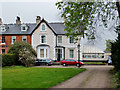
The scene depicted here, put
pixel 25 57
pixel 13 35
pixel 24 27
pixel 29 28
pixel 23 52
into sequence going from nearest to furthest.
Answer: pixel 25 57 → pixel 23 52 → pixel 13 35 → pixel 24 27 → pixel 29 28

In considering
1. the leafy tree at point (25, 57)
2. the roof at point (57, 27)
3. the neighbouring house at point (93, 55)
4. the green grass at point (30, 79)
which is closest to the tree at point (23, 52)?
the leafy tree at point (25, 57)

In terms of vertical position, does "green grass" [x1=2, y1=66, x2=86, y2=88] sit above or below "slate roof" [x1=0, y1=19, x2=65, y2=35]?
below

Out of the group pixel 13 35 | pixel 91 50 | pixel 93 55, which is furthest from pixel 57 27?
pixel 93 55

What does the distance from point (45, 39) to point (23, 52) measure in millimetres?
12500

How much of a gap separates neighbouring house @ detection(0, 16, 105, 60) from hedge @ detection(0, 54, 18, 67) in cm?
1234

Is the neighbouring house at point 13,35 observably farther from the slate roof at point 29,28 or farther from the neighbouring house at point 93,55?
the neighbouring house at point 93,55

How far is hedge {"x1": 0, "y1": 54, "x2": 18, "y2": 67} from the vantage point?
2677cm

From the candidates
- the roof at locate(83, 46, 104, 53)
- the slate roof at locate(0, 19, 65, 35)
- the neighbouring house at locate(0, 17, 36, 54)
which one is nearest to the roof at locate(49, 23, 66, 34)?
the slate roof at locate(0, 19, 65, 35)

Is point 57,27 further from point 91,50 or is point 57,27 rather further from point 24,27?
point 91,50

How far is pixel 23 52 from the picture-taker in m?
31.3

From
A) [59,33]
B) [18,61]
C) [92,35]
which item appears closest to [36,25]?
[59,33]

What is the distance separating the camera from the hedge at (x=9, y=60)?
2677 cm

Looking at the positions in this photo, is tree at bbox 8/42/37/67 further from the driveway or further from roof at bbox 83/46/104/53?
roof at bbox 83/46/104/53

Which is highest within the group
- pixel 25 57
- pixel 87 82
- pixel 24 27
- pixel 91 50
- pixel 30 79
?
pixel 24 27
